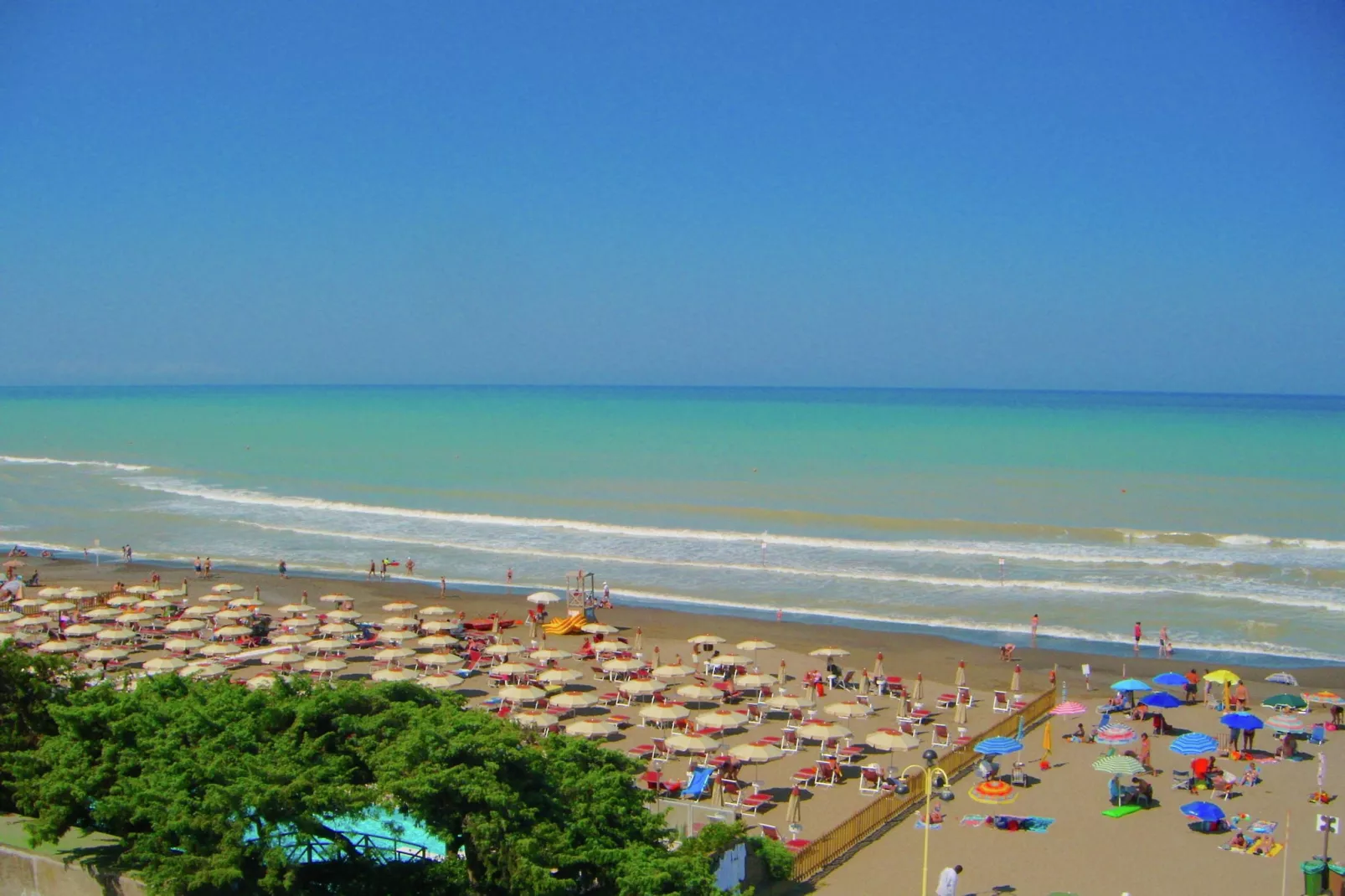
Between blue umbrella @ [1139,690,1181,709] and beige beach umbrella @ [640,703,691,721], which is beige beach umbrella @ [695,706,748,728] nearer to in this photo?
beige beach umbrella @ [640,703,691,721]

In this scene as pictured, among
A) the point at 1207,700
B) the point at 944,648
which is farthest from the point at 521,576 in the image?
the point at 1207,700

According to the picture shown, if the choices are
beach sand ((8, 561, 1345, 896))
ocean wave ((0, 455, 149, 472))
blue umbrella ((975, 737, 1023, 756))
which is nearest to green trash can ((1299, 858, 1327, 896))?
beach sand ((8, 561, 1345, 896))

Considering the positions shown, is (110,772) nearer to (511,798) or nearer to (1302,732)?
(511,798)

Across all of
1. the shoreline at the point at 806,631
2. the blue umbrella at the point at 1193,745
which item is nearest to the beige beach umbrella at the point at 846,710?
the blue umbrella at the point at 1193,745

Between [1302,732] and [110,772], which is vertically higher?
[110,772]

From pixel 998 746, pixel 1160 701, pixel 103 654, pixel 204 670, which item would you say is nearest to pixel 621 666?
pixel 998 746

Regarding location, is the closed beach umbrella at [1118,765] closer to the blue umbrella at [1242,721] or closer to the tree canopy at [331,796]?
the blue umbrella at [1242,721]

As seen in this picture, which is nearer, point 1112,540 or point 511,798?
point 511,798
